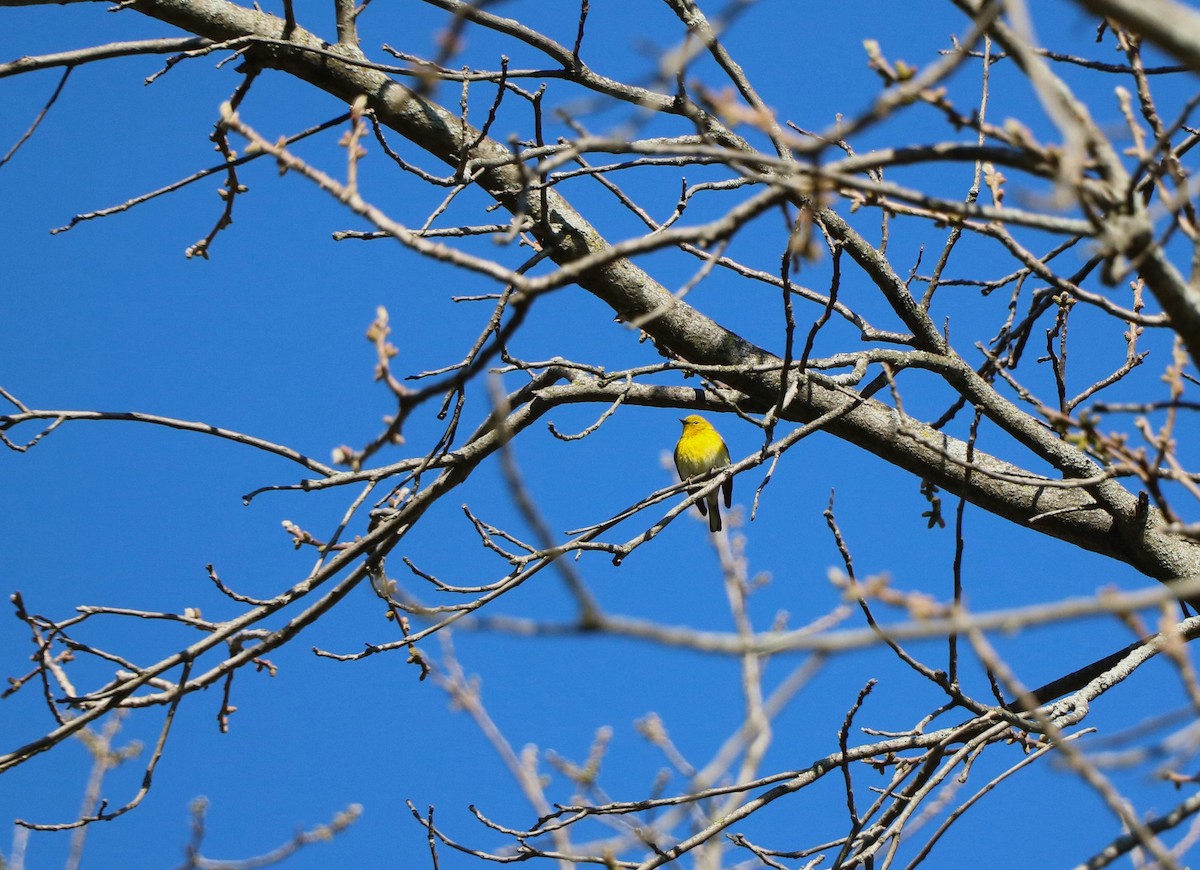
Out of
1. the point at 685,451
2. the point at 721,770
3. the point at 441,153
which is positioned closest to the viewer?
the point at 721,770

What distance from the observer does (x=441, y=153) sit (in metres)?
3.66

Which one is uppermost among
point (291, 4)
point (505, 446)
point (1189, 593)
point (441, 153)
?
point (291, 4)

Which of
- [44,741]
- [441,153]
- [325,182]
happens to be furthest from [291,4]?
[44,741]

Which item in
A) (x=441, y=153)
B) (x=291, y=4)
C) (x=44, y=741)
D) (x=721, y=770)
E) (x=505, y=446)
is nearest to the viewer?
(x=505, y=446)

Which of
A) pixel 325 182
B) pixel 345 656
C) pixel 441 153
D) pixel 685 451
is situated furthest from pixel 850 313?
pixel 685 451

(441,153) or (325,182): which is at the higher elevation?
(441,153)

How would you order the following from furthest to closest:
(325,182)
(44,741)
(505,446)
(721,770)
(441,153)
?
(441,153) → (44,741) → (325,182) → (721,770) → (505,446)

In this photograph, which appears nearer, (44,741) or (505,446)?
(505,446)

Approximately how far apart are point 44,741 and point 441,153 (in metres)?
2.08

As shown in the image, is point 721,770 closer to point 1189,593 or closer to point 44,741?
point 1189,593

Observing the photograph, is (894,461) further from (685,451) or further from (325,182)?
(685,451)

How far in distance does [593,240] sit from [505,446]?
283 cm

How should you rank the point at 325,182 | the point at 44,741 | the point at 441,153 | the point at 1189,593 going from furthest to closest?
the point at 441,153 < the point at 44,741 < the point at 325,182 < the point at 1189,593

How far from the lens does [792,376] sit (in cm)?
347
